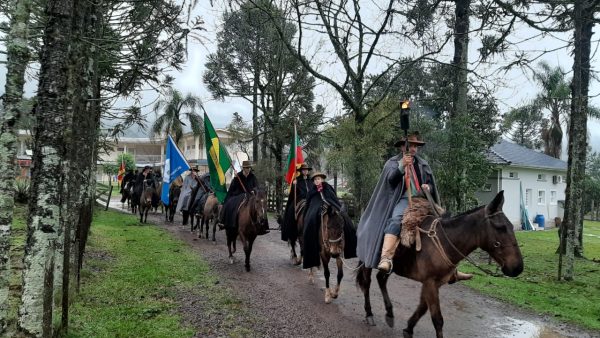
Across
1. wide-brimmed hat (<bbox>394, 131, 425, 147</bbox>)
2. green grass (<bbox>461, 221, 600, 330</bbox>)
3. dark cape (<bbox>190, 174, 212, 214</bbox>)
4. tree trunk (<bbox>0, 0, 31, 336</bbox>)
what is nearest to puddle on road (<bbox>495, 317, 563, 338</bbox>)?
green grass (<bbox>461, 221, 600, 330</bbox>)

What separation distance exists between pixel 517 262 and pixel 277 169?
2449cm

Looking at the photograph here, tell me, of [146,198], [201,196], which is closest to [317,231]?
[201,196]

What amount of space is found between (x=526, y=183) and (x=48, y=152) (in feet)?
115

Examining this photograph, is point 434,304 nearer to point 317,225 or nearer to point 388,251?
point 388,251

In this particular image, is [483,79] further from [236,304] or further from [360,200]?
[236,304]

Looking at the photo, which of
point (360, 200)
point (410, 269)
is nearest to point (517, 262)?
point (410, 269)

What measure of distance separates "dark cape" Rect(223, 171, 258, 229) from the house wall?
2322 cm

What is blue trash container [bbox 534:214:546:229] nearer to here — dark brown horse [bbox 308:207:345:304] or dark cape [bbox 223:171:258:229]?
dark cape [bbox 223:171:258:229]

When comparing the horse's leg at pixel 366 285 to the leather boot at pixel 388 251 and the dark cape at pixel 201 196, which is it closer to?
the leather boot at pixel 388 251

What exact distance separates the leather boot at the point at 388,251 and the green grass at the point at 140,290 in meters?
2.36

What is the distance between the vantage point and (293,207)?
36.4 ft

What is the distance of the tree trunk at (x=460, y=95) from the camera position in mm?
13750

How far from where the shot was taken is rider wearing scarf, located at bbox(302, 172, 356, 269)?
8734mm

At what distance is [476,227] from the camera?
5.84m
